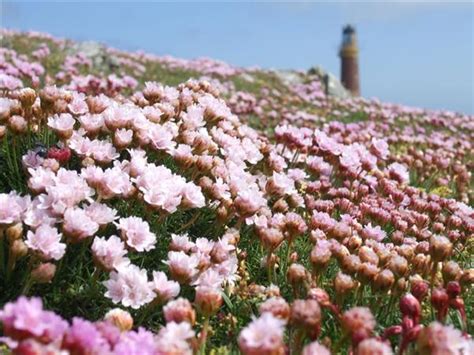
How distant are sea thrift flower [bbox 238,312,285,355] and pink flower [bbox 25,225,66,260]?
1.09 meters

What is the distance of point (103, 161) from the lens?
11.9 feet

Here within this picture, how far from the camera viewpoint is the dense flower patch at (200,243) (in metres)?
2.35

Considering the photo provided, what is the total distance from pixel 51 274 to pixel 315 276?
1.26 meters

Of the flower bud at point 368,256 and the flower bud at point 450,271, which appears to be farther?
the flower bud at point 368,256

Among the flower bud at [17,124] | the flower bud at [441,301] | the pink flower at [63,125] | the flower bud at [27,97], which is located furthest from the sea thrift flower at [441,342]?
the flower bud at [27,97]

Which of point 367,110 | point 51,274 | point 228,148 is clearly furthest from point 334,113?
point 51,274

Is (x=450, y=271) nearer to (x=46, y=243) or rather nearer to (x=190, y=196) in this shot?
(x=190, y=196)

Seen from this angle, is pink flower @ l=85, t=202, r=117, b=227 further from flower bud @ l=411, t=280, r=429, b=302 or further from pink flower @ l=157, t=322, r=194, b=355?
flower bud @ l=411, t=280, r=429, b=302

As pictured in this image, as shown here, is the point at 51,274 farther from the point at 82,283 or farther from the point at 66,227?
the point at 82,283

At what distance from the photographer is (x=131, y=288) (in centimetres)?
285

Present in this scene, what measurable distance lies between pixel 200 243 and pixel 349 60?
4008 cm

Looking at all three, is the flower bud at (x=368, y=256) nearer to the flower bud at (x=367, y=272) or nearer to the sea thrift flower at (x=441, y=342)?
the flower bud at (x=367, y=272)

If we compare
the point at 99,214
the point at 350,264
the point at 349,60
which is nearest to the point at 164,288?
the point at 99,214

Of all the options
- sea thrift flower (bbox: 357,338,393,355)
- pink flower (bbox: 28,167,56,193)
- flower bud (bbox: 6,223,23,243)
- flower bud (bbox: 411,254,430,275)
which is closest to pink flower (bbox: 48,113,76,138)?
pink flower (bbox: 28,167,56,193)
